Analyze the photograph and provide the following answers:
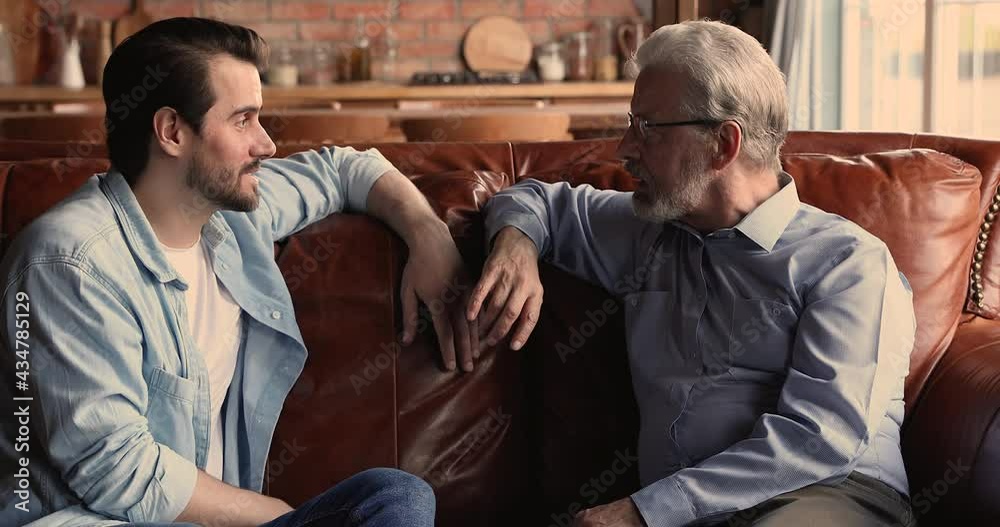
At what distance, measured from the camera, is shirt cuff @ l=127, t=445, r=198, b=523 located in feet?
4.68

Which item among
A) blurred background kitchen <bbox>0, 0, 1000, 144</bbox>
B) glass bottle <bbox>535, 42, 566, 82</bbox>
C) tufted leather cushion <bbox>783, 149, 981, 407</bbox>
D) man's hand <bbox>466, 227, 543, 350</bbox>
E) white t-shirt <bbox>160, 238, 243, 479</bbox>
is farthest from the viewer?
glass bottle <bbox>535, 42, 566, 82</bbox>

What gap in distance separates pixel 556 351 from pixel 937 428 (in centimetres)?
64

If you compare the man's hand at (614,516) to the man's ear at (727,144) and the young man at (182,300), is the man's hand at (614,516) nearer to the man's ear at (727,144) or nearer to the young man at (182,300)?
the young man at (182,300)

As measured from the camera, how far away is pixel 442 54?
5965 mm

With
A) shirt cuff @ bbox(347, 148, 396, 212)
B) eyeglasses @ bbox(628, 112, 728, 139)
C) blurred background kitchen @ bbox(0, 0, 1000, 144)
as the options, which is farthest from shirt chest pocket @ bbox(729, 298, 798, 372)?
blurred background kitchen @ bbox(0, 0, 1000, 144)

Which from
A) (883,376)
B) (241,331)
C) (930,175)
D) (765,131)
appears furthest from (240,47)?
(930,175)

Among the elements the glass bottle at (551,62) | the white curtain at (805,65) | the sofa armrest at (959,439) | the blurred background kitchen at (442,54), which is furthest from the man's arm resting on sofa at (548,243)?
the glass bottle at (551,62)

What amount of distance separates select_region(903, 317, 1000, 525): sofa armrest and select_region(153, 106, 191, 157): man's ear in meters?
1.27

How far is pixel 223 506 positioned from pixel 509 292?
564 millimetres

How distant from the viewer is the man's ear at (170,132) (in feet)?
5.21

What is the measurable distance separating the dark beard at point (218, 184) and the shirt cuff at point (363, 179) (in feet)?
1.05

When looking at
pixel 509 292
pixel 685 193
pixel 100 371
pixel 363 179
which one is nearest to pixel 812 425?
pixel 685 193

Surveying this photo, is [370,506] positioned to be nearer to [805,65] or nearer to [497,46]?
[805,65]

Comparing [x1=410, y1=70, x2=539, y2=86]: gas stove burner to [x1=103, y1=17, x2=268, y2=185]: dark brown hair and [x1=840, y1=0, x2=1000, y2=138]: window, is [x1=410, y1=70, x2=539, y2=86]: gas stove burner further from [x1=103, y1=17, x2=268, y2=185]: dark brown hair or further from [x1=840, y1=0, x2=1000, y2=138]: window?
[x1=103, y1=17, x2=268, y2=185]: dark brown hair
